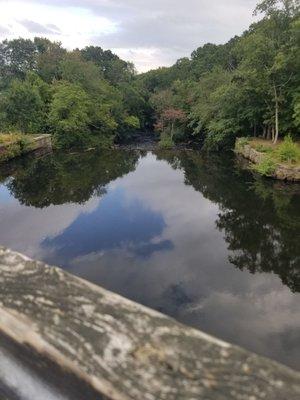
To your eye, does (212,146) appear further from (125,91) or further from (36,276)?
(36,276)

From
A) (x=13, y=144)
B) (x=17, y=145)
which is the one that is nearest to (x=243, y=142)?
(x=17, y=145)

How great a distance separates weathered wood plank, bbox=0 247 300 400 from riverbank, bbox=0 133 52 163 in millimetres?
23658

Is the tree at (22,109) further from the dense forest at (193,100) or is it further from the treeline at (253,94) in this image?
the treeline at (253,94)

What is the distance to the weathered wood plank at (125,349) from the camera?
3.00ft

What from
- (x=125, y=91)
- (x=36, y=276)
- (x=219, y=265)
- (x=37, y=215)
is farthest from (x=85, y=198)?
(x=125, y=91)

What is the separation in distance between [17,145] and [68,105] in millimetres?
9174

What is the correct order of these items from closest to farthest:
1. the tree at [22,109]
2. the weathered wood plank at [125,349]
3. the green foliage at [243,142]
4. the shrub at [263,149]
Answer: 1. the weathered wood plank at [125,349]
2. the shrub at [263,149]
3. the green foliage at [243,142]
4. the tree at [22,109]

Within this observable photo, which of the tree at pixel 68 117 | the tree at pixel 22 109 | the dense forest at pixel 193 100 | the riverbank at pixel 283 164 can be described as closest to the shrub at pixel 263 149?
the riverbank at pixel 283 164

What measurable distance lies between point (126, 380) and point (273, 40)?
26.7m

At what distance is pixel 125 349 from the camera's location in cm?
102

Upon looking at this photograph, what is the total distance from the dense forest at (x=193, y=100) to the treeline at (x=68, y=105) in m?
0.08

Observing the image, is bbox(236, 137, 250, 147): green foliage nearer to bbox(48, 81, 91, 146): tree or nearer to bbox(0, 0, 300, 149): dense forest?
bbox(0, 0, 300, 149): dense forest

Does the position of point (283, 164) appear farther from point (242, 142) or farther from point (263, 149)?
point (242, 142)

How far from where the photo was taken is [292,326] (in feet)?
23.5
